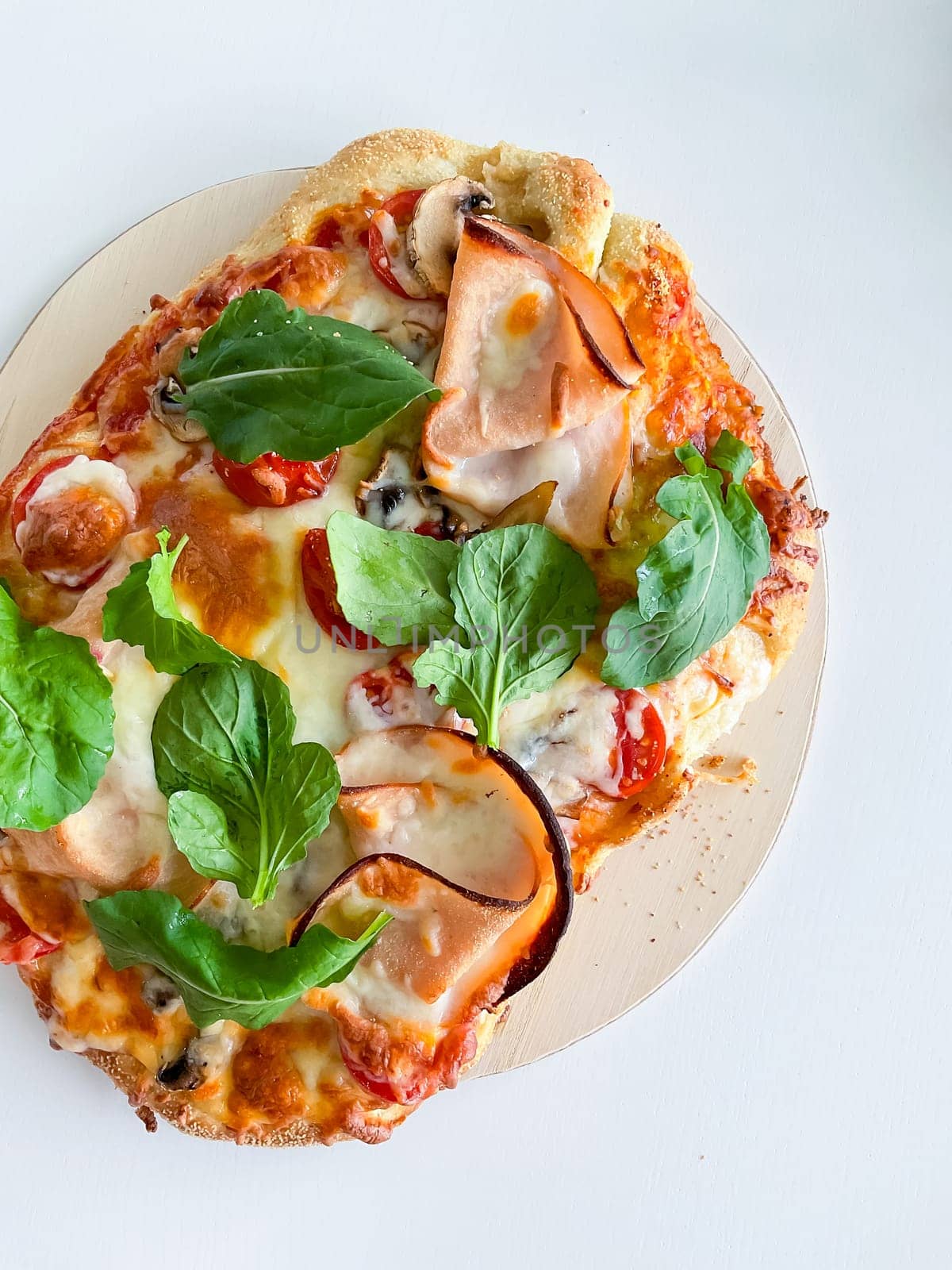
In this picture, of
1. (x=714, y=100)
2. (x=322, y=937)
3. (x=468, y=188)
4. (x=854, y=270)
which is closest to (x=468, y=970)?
(x=322, y=937)

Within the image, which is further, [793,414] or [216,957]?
[793,414]

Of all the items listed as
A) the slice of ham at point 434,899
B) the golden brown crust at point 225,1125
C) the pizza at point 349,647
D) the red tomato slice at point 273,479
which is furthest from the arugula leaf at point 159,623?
the golden brown crust at point 225,1125

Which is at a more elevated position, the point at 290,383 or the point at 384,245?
the point at 384,245

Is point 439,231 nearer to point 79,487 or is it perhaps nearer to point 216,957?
point 79,487

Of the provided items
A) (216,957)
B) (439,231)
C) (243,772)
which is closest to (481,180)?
(439,231)

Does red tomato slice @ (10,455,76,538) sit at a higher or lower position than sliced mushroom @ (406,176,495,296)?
lower

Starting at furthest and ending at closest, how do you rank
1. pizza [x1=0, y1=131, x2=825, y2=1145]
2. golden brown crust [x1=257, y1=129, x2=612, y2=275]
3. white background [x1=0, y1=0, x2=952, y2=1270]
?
white background [x1=0, y1=0, x2=952, y2=1270] < golden brown crust [x1=257, y1=129, x2=612, y2=275] < pizza [x1=0, y1=131, x2=825, y2=1145]

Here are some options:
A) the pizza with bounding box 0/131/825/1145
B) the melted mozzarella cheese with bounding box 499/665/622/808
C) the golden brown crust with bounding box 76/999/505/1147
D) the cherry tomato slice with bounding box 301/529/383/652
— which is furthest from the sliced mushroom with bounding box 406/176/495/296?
the golden brown crust with bounding box 76/999/505/1147

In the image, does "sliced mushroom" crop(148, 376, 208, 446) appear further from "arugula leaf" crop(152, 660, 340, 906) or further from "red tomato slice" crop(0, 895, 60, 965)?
"red tomato slice" crop(0, 895, 60, 965)
